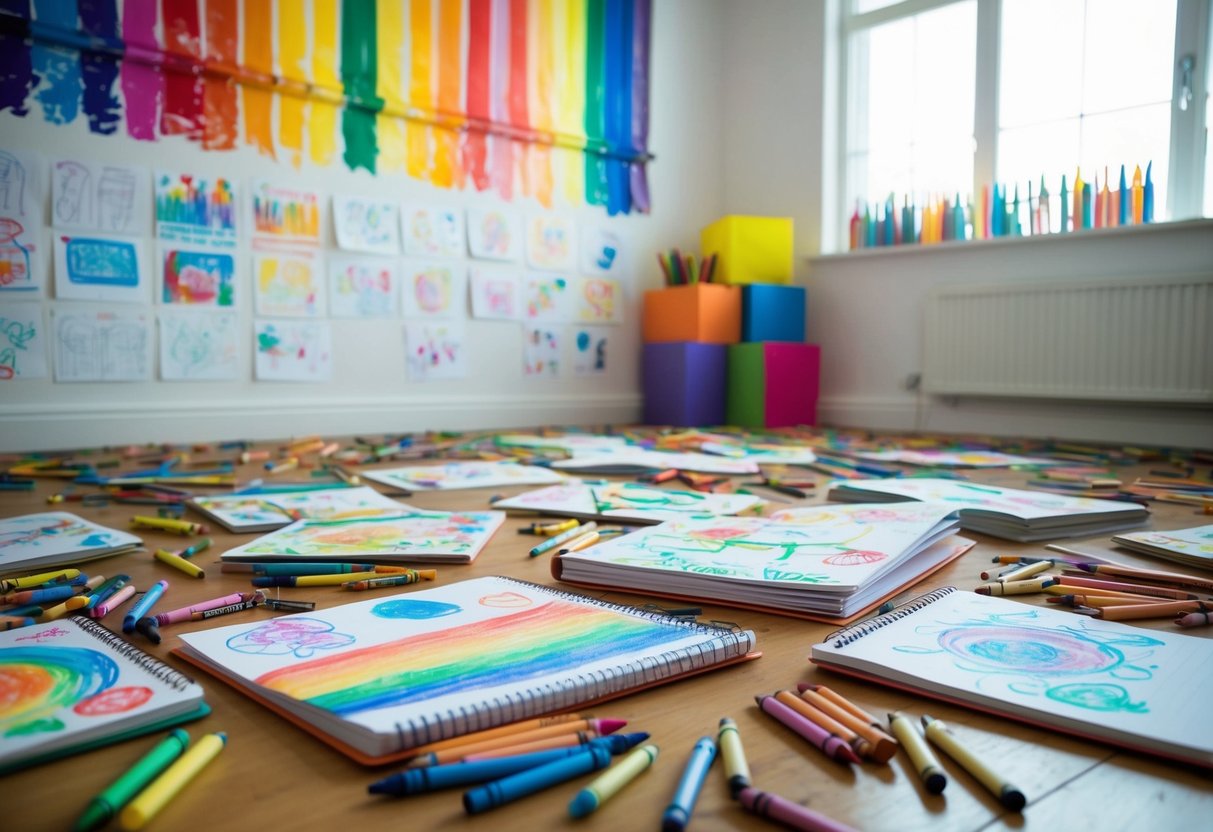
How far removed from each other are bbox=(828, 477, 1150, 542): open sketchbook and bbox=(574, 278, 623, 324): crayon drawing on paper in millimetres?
2388

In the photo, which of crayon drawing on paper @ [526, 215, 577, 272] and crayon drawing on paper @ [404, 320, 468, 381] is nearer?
crayon drawing on paper @ [404, 320, 468, 381]

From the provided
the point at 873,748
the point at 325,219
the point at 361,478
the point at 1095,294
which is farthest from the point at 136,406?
the point at 1095,294

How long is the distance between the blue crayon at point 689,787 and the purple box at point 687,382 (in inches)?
123

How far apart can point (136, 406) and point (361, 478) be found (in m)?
1.26

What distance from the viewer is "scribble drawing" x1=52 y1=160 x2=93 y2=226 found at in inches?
105

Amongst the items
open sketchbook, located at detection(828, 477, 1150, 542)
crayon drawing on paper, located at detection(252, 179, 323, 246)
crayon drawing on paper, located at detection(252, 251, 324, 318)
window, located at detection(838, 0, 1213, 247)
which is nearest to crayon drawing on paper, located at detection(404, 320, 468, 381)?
crayon drawing on paper, located at detection(252, 251, 324, 318)

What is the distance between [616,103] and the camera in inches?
155

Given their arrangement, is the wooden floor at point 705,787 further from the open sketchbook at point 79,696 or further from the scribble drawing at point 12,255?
Result: the scribble drawing at point 12,255

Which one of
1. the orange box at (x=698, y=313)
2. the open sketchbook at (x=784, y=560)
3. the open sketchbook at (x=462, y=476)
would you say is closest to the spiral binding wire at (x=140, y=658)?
the open sketchbook at (x=784, y=560)

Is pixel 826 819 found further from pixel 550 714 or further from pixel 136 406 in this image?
pixel 136 406

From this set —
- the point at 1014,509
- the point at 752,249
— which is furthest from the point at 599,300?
the point at 1014,509

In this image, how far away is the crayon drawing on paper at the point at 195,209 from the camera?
2844 millimetres

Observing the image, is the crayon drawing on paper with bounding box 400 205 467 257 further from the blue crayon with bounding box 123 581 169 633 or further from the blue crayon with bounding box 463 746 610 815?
the blue crayon with bounding box 463 746 610 815

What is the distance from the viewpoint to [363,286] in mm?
3283
